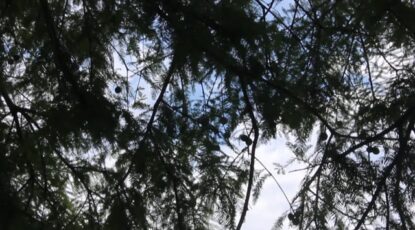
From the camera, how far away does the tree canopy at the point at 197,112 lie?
293 centimetres

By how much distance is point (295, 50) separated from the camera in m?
3.17

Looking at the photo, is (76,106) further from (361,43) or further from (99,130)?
(361,43)

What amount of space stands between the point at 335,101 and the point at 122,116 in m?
1.16

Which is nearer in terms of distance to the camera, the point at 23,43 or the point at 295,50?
the point at 295,50

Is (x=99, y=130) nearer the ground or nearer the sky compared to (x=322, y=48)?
nearer the ground

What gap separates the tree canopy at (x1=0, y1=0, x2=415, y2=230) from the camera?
2928mm

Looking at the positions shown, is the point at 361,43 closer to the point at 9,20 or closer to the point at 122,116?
the point at 122,116

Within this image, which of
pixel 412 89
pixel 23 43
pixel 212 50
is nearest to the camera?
pixel 212 50

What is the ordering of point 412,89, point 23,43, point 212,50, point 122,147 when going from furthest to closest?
point 23,43, point 122,147, point 412,89, point 212,50


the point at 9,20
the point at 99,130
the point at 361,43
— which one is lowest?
the point at 99,130

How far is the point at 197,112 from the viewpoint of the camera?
11.1ft

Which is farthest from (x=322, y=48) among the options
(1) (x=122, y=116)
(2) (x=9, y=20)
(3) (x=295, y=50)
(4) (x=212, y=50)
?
(2) (x=9, y=20)

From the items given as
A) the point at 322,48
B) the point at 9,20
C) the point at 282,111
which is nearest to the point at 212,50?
the point at 282,111

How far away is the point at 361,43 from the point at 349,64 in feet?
0.43
